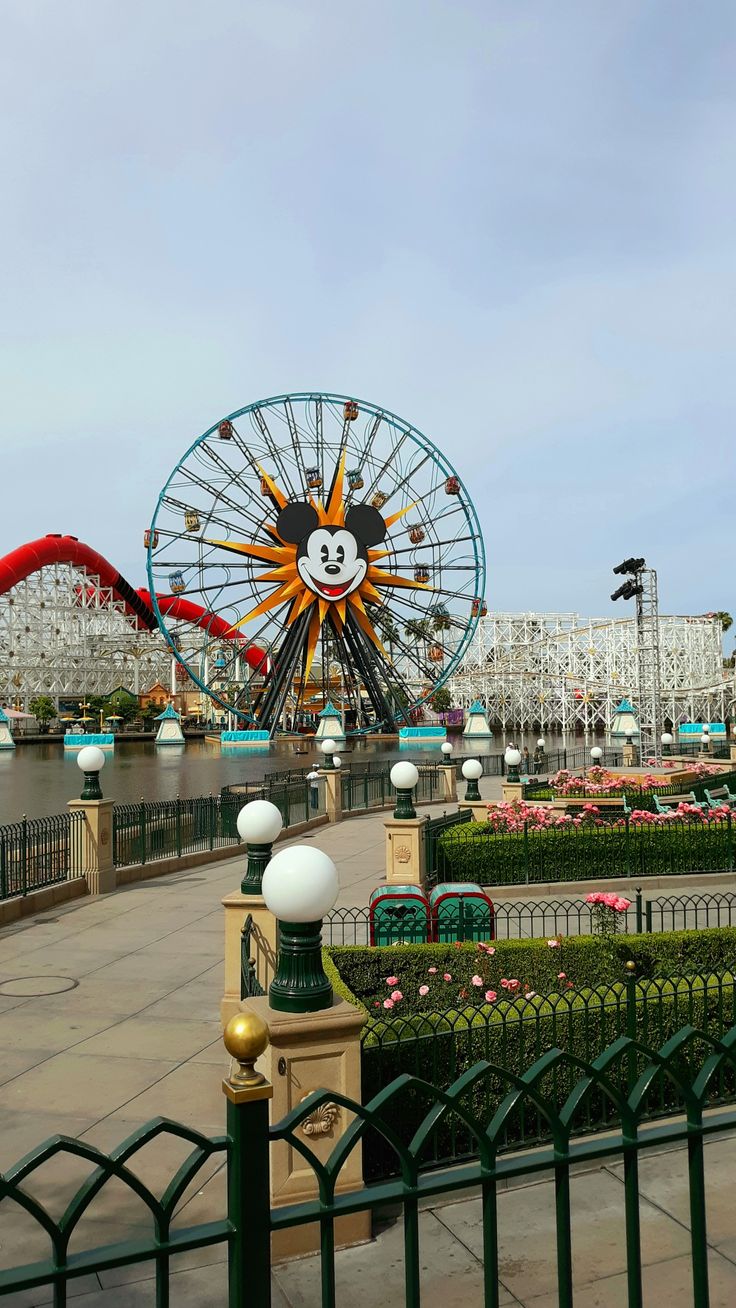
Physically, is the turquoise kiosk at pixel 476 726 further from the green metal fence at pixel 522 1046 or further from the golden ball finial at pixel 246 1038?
the golden ball finial at pixel 246 1038

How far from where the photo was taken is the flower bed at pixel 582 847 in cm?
1653

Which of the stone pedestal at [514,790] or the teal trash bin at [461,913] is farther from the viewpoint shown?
the stone pedestal at [514,790]

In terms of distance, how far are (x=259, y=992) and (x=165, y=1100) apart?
3.15ft

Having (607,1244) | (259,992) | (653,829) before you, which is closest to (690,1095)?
(607,1244)

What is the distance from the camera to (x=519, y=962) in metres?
8.66

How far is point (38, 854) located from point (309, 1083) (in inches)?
439

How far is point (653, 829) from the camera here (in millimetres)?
17469

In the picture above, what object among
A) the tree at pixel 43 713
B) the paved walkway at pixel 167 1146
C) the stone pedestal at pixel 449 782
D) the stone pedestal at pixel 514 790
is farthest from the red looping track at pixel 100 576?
the paved walkway at pixel 167 1146

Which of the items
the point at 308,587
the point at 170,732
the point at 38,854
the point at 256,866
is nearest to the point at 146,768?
the point at 308,587

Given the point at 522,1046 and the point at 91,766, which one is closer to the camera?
the point at 522,1046

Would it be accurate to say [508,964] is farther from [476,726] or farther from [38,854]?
[476,726]

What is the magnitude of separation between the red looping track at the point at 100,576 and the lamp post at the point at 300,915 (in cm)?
6616

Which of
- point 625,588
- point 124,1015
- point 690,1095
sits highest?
point 625,588

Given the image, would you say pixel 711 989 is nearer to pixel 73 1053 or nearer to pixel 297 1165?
pixel 297 1165
